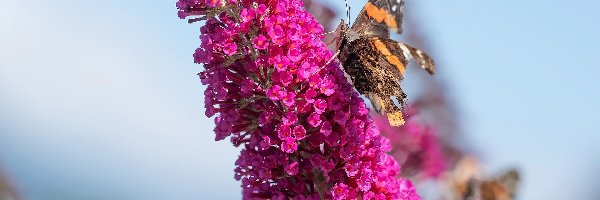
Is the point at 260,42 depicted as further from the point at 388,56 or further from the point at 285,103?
the point at 388,56

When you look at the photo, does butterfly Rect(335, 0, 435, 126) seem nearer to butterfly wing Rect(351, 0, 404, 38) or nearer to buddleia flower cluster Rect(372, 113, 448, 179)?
butterfly wing Rect(351, 0, 404, 38)

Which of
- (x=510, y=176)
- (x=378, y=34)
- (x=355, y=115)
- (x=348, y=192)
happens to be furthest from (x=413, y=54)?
(x=510, y=176)

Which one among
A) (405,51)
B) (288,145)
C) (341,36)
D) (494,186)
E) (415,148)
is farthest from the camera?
(415,148)

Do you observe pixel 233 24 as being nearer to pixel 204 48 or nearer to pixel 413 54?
pixel 204 48

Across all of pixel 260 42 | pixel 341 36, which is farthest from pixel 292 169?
pixel 341 36

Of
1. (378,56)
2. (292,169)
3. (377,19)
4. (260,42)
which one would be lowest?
(292,169)
